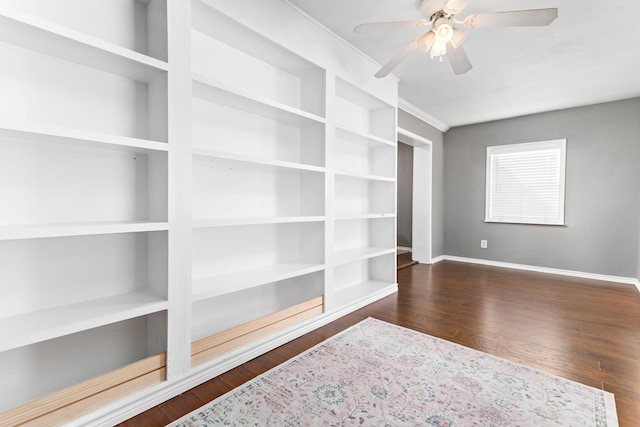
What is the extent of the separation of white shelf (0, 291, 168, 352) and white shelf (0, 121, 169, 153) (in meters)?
0.78

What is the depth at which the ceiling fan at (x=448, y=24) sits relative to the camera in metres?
1.64

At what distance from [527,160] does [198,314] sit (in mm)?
5102

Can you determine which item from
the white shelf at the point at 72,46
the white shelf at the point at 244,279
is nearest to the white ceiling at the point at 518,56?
the white shelf at the point at 72,46

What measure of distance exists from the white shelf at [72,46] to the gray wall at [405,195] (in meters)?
5.61

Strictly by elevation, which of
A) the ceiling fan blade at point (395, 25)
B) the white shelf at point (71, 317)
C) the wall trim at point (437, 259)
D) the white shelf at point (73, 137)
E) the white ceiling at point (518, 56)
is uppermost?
the white ceiling at point (518, 56)

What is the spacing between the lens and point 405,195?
657 cm

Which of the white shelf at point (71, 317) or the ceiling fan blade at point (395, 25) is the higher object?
the ceiling fan blade at point (395, 25)

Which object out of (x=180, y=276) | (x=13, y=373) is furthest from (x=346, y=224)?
(x=13, y=373)

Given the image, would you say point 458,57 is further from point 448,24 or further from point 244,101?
point 244,101

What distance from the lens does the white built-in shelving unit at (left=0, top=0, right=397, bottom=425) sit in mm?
1303

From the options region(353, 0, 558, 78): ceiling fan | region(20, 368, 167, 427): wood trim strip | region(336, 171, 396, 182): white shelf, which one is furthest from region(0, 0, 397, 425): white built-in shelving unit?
region(353, 0, 558, 78): ceiling fan

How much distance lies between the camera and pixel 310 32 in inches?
92.7

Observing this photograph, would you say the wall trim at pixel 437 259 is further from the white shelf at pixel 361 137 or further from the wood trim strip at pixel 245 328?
the wood trim strip at pixel 245 328

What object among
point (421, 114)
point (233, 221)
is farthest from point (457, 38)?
point (421, 114)
